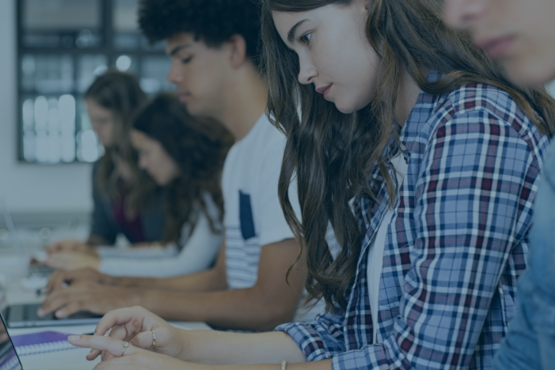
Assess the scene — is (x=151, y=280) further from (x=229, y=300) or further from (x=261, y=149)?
(x=261, y=149)

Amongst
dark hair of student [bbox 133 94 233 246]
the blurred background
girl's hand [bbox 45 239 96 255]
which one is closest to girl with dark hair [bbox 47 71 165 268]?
girl's hand [bbox 45 239 96 255]

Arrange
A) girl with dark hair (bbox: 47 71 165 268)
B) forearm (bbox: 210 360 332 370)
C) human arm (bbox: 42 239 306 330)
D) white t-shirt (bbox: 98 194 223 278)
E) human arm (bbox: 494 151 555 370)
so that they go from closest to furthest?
human arm (bbox: 494 151 555 370) → forearm (bbox: 210 360 332 370) → human arm (bbox: 42 239 306 330) → white t-shirt (bbox: 98 194 223 278) → girl with dark hair (bbox: 47 71 165 268)

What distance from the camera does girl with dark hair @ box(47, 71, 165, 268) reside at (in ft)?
8.94

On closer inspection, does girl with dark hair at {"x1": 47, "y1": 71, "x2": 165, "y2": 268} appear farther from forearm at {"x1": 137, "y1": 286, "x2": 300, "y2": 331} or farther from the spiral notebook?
the spiral notebook

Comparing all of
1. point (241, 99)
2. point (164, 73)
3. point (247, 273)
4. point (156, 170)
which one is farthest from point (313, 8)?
point (164, 73)

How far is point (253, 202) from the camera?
4.68 feet

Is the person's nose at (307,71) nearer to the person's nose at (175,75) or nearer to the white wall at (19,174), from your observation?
the person's nose at (175,75)

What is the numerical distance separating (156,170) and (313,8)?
57.7 inches

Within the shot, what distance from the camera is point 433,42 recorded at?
85 cm

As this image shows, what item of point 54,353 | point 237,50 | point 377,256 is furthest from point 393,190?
point 237,50

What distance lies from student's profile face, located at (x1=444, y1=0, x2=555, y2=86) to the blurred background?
13.4 ft

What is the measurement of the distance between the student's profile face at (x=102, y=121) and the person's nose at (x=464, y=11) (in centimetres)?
243

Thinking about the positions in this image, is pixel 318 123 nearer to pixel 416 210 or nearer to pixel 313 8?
pixel 313 8

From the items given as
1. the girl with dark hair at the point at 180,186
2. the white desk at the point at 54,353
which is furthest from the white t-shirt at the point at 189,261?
the white desk at the point at 54,353
